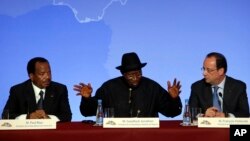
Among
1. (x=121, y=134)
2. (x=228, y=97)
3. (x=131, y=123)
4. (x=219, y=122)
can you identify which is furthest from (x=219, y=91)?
(x=121, y=134)

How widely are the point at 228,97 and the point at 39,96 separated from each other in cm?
180

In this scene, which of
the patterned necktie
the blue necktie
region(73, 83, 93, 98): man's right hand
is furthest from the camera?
the patterned necktie

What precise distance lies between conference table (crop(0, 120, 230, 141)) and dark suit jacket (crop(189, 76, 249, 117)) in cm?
89

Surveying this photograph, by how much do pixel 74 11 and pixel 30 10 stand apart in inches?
19.5

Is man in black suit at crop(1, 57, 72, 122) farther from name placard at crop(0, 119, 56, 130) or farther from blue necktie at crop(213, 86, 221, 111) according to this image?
blue necktie at crop(213, 86, 221, 111)

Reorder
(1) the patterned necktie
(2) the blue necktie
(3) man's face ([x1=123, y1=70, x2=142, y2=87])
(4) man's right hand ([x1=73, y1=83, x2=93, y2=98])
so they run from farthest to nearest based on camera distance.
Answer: (1) the patterned necktie < (3) man's face ([x1=123, y1=70, x2=142, y2=87]) < (2) the blue necktie < (4) man's right hand ([x1=73, y1=83, x2=93, y2=98])

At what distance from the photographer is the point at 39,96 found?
14.0 feet

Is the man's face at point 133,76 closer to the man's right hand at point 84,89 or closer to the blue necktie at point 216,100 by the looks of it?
the man's right hand at point 84,89

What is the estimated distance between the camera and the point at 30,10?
16.2ft

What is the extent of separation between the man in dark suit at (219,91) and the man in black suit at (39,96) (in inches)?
49.3

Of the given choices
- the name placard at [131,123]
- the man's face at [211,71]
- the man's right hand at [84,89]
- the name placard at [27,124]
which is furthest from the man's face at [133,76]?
the name placard at [27,124]

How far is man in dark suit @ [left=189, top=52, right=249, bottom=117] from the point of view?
3941 mm

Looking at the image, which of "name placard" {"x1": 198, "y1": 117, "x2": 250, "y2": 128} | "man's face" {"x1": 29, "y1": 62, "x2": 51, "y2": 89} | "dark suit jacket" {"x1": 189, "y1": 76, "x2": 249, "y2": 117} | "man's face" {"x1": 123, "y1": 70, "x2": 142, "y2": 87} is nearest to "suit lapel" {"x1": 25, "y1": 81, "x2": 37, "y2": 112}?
"man's face" {"x1": 29, "y1": 62, "x2": 51, "y2": 89}

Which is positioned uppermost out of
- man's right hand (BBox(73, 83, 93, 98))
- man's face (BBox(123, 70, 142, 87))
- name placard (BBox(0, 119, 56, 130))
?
man's face (BBox(123, 70, 142, 87))
